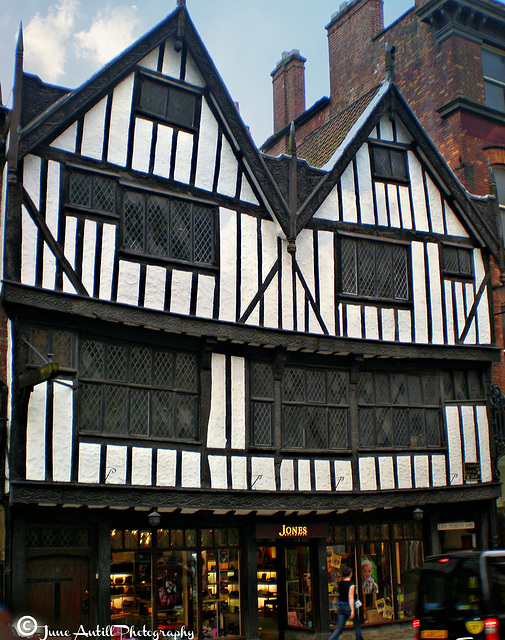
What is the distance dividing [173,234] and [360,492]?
6.46 m

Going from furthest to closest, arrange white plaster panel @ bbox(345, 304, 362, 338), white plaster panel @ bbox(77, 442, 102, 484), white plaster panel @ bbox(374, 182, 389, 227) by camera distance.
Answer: white plaster panel @ bbox(374, 182, 389, 227) < white plaster panel @ bbox(345, 304, 362, 338) < white plaster panel @ bbox(77, 442, 102, 484)

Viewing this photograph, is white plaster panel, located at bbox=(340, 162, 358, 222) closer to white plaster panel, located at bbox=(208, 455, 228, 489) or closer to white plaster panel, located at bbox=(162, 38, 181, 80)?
white plaster panel, located at bbox=(162, 38, 181, 80)

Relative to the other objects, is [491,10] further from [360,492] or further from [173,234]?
[360,492]

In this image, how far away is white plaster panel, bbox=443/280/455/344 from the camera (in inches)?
727

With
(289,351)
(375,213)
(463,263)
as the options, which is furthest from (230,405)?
(463,263)

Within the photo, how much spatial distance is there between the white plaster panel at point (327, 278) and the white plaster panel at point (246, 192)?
1689mm

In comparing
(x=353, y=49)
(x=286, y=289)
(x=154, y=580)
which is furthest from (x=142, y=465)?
(x=353, y=49)

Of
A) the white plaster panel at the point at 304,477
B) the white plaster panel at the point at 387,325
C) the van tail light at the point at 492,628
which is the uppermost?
the white plaster panel at the point at 387,325

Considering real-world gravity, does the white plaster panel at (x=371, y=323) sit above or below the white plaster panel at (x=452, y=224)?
below

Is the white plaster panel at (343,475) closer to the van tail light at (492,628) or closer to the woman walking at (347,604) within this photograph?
A: the woman walking at (347,604)

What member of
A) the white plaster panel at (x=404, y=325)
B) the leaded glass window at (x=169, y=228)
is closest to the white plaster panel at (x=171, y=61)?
the leaded glass window at (x=169, y=228)

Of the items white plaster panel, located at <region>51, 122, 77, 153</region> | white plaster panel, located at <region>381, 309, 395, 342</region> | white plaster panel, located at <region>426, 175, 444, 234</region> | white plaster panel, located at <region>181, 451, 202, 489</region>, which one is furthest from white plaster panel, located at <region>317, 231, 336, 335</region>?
white plaster panel, located at <region>51, 122, 77, 153</region>

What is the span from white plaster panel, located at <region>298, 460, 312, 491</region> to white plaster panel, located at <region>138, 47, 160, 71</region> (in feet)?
27.0

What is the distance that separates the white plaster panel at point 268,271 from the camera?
16.3 metres
